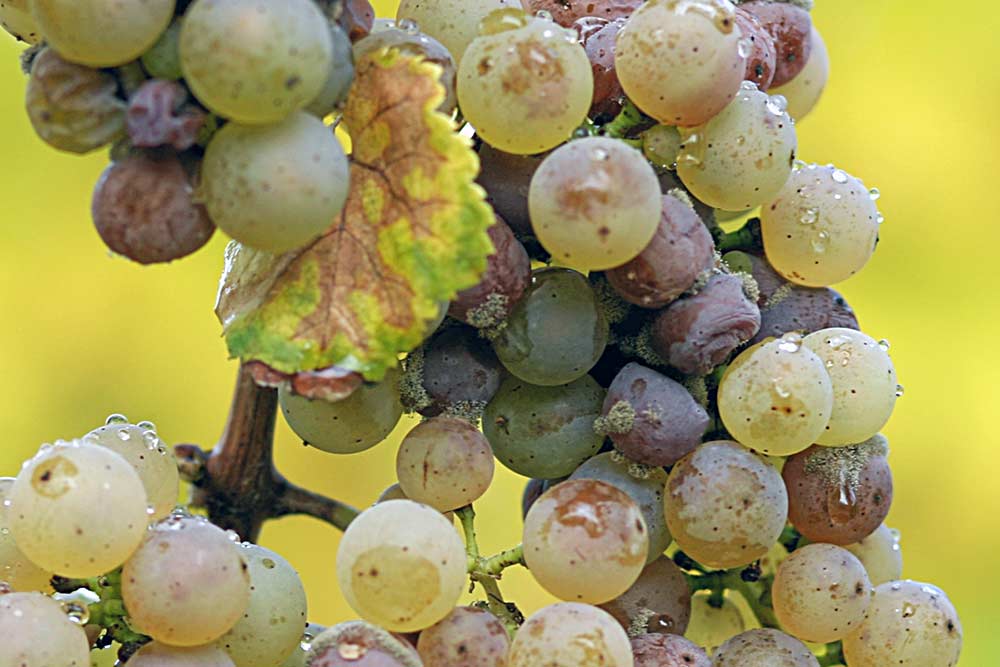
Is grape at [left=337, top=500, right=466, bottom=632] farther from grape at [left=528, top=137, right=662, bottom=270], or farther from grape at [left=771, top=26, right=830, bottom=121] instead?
grape at [left=771, top=26, right=830, bottom=121]

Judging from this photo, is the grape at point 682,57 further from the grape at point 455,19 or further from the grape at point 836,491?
the grape at point 836,491

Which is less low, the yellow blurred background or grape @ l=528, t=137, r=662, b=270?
grape @ l=528, t=137, r=662, b=270

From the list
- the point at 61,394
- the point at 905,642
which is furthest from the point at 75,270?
the point at 905,642

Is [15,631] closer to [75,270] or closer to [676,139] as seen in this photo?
[676,139]

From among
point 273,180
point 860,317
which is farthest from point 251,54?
point 860,317

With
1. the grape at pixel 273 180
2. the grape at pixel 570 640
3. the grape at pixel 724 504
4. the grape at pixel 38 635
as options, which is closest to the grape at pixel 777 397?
the grape at pixel 724 504

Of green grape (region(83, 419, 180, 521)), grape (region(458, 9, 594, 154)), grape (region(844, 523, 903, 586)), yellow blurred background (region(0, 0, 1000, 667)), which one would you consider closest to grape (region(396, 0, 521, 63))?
grape (region(458, 9, 594, 154))
